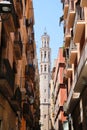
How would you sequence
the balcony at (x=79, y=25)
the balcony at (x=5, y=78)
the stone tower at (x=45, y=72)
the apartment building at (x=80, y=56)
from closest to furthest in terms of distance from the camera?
the balcony at (x=5, y=78) → the apartment building at (x=80, y=56) → the balcony at (x=79, y=25) → the stone tower at (x=45, y=72)

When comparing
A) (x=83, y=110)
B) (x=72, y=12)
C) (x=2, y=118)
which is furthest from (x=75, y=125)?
(x=2, y=118)

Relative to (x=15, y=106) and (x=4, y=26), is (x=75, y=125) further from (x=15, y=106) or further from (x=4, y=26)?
(x=4, y=26)

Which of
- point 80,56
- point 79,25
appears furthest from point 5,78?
point 79,25

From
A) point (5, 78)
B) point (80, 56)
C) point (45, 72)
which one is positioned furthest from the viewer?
point (45, 72)

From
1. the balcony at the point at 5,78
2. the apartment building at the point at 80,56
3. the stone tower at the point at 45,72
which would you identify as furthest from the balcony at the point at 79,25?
the stone tower at the point at 45,72

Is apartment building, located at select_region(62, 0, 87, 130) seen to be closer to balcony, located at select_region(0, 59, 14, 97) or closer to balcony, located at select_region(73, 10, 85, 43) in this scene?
balcony, located at select_region(73, 10, 85, 43)

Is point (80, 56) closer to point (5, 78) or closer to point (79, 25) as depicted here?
point (79, 25)

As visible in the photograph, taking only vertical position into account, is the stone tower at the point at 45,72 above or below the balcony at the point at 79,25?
below

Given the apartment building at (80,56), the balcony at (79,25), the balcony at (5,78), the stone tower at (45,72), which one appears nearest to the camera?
the balcony at (5,78)

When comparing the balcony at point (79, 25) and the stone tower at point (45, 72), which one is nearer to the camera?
the balcony at point (79, 25)

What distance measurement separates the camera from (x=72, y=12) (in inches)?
764

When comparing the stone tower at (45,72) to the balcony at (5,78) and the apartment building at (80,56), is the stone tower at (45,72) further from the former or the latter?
the balcony at (5,78)

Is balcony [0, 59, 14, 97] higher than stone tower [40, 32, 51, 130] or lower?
higher

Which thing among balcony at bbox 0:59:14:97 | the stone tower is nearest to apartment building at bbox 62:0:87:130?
balcony at bbox 0:59:14:97
